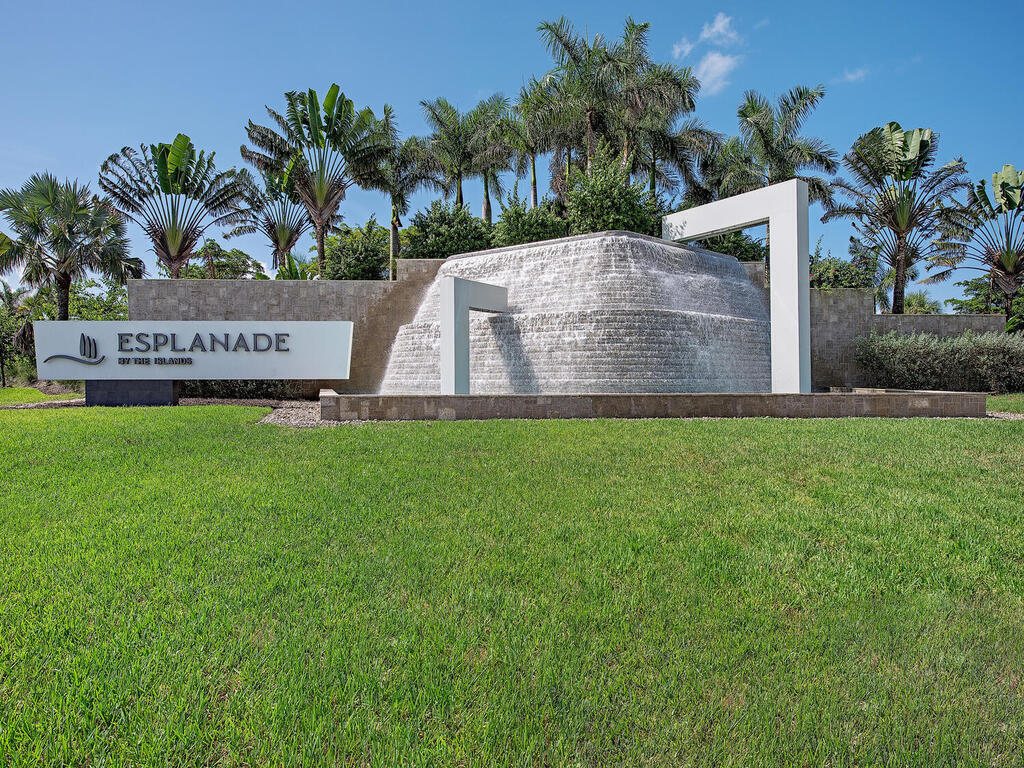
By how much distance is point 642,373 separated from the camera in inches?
585

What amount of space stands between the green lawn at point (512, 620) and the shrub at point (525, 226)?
22.4 m

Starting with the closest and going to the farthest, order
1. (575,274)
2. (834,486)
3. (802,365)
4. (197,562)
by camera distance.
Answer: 1. (197,562)
2. (834,486)
3. (802,365)
4. (575,274)

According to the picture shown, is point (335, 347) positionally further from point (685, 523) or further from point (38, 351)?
point (685, 523)

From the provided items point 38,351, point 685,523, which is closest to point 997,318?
point 685,523

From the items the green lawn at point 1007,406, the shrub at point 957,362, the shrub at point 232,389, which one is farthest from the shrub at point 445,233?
the green lawn at point 1007,406

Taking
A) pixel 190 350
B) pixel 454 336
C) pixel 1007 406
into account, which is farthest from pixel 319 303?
pixel 1007 406

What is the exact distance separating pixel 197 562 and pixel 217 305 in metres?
19.5

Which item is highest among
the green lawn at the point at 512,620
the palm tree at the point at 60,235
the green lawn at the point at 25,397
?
the palm tree at the point at 60,235

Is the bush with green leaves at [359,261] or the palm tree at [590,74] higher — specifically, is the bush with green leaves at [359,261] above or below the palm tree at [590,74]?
below

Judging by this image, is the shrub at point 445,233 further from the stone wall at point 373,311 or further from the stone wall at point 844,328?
the stone wall at point 844,328

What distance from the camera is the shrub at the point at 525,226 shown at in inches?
1041

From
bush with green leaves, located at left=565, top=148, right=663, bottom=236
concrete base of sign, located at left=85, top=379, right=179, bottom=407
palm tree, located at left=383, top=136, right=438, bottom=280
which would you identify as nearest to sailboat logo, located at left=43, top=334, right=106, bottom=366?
concrete base of sign, located at left=85, top=379, right=179, bottom=407

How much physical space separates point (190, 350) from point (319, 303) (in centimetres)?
600

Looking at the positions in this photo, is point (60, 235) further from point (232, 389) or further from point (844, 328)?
point (844, 328)
